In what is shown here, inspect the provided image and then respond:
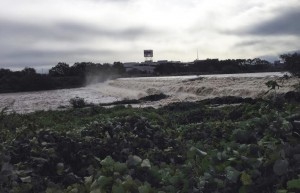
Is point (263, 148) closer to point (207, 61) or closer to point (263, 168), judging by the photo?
point (263, 168)

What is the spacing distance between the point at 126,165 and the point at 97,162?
216 centimetres

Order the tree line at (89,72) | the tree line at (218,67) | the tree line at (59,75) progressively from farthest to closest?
1. the tree line at (59,75)
2. the tree line at (89,72)
3. the tree line at (218,67)

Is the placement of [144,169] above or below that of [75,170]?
above

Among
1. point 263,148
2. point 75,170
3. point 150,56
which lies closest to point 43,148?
point 75,170

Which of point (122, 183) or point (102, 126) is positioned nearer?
point (122, 183)

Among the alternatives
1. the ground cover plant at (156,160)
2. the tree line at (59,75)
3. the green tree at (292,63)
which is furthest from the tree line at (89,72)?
the ground cover plant at (156,160)

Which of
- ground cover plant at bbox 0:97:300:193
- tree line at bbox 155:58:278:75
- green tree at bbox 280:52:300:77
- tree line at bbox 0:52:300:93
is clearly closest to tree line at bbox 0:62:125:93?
tree line at bbox 0:52:300:93

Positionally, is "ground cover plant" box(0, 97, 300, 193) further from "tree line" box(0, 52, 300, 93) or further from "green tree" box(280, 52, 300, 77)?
"tree line" box(0, 52, 300, 93)

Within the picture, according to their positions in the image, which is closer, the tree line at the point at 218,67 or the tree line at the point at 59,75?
the tree line at the point at 218,67

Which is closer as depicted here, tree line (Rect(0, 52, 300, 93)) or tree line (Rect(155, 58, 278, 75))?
tree line (Rect(155, 58, 278, 75))

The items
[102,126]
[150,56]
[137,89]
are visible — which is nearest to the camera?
[102,126]

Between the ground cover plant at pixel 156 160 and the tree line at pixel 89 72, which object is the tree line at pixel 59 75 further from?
the ground cover plant at pixel 156 160

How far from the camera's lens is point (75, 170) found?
245 inches

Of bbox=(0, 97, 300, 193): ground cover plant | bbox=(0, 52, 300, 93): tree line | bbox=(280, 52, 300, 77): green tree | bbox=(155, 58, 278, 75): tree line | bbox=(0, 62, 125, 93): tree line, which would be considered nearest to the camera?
bbox=(0, 97, 300, 193): ground cover plant
